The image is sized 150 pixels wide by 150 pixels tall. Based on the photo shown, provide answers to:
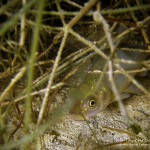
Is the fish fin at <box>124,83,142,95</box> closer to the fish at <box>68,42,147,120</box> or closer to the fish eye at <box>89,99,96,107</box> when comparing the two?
the fish at <box>68,42,147,120</box>

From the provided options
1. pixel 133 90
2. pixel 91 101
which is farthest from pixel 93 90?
pixel 133 90

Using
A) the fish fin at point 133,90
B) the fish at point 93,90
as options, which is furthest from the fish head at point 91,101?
the fish fin at point 133,90

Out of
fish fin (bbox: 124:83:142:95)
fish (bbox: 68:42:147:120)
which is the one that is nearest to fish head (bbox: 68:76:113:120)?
fish (bbox: 68:42:147:120)

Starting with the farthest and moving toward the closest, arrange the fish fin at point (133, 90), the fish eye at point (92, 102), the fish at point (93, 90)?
the fish fin at point (133, 90)
the fish eye at point (92, 102)
the fish at point (93, 90)

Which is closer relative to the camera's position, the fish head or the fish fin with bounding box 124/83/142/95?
the fish head

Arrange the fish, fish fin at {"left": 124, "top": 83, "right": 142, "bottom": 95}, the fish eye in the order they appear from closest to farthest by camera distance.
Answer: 1. the fish
2. the fish eye
3. fish fin at {"left": 124, "top": 83, "right": 142, "bottom": 95}

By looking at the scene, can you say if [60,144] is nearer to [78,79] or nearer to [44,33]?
→ [78,79]

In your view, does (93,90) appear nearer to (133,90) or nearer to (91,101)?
(91,101)

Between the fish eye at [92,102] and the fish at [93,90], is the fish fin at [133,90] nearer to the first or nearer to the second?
the fish at [93,90]

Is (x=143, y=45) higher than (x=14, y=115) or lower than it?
higher

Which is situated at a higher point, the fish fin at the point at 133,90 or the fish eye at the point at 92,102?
the fish fin at the point at 133,90

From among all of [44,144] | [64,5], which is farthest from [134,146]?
[64,5]
